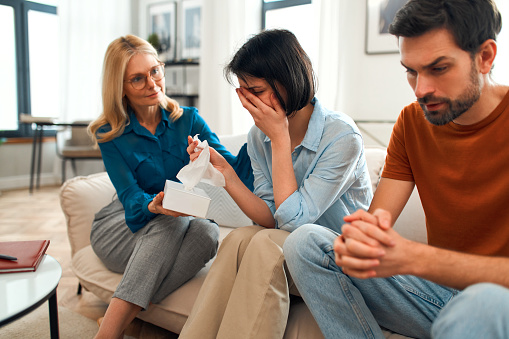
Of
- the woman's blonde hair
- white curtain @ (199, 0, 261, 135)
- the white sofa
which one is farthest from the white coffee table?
white curtain @ (199, 0, 261, 135)

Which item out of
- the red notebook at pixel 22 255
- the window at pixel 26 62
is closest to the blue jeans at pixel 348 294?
the red notebook at pixel 22 255

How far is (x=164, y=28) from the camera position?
5.34 metres

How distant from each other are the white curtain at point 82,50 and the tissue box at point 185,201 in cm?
401

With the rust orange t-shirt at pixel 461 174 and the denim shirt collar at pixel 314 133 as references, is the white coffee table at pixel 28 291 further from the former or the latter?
the rust orange t-shirt at pixel 461 174

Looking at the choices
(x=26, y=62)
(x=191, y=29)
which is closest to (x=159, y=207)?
(x=191, y=29)

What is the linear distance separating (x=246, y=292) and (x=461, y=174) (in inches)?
23.1

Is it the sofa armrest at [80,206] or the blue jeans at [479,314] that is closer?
the blue jeans at [479,314]

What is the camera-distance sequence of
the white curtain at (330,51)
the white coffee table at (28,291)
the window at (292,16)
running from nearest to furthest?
the white coffee table at (28,291)
the white curtain at (330,51)
the window at (292,16)

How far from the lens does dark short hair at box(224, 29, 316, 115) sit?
1218 mm

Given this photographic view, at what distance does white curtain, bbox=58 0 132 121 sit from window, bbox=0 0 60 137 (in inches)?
12.1

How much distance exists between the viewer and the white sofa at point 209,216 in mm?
1428

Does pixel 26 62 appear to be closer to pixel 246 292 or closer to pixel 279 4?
pixel 279 4

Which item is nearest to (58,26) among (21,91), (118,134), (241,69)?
(21,91)

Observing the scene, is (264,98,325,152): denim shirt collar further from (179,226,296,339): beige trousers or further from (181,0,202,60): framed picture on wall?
(181,0,202,60): framed picture on wall
